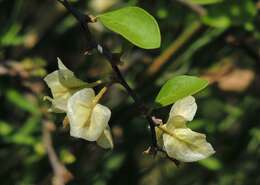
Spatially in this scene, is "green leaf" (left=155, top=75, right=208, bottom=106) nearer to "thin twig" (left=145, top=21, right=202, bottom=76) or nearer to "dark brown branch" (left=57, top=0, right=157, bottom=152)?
"dark brown branch" (left=57, top=0, right=157, bottom=152)

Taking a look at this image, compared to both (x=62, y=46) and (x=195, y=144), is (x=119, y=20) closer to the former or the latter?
(x=195, y=144)

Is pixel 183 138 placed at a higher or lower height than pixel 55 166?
higher

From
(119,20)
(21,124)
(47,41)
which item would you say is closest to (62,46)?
(47,41)

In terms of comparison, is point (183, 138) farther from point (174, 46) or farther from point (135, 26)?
point (174, 46)

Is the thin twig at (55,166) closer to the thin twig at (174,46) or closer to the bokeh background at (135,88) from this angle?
the bokeh background at (135,88)

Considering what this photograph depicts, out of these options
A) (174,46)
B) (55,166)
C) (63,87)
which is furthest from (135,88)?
(63,87)

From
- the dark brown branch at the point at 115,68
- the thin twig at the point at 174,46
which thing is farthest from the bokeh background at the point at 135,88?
the dark brown branch at the point at 115,68
